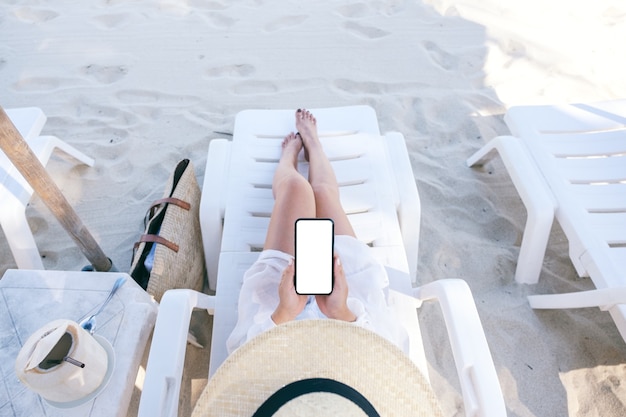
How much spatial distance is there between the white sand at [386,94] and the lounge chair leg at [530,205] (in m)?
0.10

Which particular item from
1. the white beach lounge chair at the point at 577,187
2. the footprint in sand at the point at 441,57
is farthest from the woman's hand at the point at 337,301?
the footprint in sand at the point at 441,57

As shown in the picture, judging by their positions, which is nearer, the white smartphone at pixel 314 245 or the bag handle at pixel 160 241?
the white smartphone at pixel 314 245

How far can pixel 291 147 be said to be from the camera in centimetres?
211

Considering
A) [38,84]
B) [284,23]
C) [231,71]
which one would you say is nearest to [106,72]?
[38,84]

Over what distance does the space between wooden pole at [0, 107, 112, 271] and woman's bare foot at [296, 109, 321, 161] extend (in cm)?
95

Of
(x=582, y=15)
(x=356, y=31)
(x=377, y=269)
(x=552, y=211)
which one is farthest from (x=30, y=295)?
(x=582, y=15)

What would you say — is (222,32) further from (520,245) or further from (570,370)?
(570,370)

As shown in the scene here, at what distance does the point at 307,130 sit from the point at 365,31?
1646 millimetres

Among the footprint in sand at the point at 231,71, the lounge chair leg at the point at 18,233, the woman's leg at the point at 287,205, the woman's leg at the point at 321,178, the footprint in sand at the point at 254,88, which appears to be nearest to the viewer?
the woman's leg at the point at 287,205

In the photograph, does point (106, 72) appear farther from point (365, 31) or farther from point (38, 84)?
point (365, 31)

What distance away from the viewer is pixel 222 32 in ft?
11.3

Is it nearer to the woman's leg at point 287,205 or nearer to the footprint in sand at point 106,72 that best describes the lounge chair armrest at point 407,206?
the woman's leg at point 287,205

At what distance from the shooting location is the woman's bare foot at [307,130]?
2.10 m

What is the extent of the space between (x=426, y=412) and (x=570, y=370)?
1.18 m
